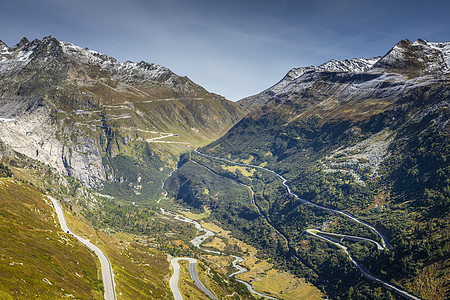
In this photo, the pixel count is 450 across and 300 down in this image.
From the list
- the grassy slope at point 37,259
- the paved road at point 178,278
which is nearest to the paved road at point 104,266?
the grassy slope at point 37,259

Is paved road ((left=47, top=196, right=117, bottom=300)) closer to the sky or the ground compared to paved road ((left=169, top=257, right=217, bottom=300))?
closer to the sky

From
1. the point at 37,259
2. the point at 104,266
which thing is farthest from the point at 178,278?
the point at 37,259

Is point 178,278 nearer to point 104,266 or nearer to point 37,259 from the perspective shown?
A: point 104,266

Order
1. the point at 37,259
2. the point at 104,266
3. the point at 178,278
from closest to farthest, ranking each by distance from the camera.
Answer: the point at 37,259 → the point at 104,266 → the point at 178,278

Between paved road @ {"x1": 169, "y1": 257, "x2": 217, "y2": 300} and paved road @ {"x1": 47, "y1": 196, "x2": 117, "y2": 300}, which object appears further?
paved road @ {"x1": 169, "y1": 257, "x2": 217, "y2": 300}

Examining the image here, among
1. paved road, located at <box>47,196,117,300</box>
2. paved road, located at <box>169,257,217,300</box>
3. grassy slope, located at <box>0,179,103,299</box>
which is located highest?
grassy slope, located at <box>0,179,103,299</box>

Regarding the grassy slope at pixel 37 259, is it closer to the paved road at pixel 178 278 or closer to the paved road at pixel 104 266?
the paved road at pixel 104 266

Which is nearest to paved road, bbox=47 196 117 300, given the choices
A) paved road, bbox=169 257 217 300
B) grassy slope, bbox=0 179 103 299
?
grassy slope, bbox=0 179 103 299

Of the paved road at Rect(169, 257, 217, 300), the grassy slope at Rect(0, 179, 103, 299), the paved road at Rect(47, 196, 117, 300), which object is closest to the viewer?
the grassy slope at Rect(0, 179, 103, 299)

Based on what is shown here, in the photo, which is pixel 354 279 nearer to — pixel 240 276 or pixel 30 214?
pixel 240 276

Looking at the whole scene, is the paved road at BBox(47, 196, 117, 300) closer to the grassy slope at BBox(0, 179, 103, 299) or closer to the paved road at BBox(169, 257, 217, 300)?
the grassy slope at BBox(0, 179, 103, 299)

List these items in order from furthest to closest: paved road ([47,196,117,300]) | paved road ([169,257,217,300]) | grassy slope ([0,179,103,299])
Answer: paved road ([169,257,217,300])
paved road ([47,196,117,300])
grassy slope ([0,179,103,299])
